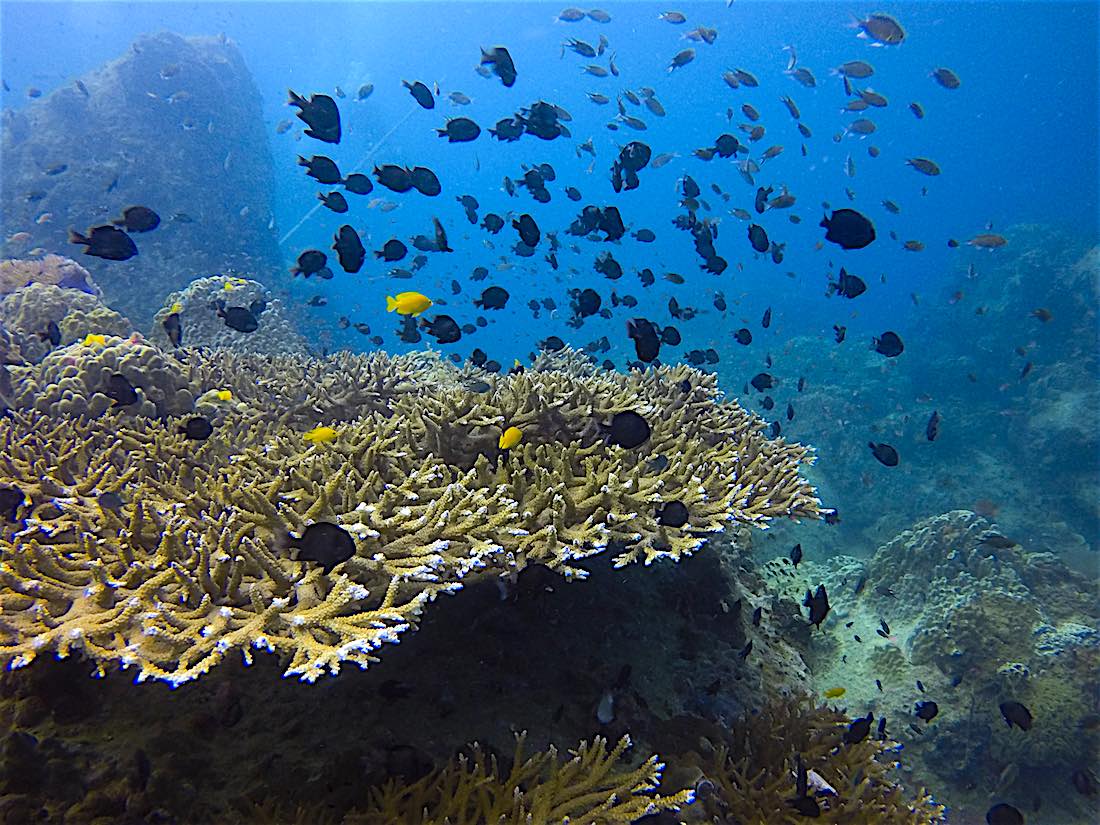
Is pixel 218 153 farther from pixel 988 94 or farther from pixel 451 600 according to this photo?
pixel 988 94

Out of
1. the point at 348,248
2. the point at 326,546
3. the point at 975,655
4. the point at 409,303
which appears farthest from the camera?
the point at 975,655

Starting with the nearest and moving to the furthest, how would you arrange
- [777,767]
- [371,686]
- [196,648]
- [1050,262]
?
[196,648] → [371,686] → [777,767] → [1050,262]

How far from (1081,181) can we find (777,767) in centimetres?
13625

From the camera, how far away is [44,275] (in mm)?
10797

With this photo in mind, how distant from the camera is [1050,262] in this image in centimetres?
2422

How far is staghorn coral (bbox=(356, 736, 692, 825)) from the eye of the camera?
2678 mm

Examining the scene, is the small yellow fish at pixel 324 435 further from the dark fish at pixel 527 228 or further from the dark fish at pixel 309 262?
the dark fish at pixel 527 228

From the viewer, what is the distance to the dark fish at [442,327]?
592cm

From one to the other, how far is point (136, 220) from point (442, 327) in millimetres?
3267

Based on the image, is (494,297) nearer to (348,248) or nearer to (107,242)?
(348,248)

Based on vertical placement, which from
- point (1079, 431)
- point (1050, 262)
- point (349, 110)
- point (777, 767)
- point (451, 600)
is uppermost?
point (349, 110)

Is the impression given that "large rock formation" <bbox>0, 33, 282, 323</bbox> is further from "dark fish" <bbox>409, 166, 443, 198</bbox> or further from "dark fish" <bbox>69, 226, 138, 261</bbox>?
"dark fish" <bbox>409, 166, 443, 198</bbox>

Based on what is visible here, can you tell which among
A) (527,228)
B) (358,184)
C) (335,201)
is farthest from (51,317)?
(527,228)

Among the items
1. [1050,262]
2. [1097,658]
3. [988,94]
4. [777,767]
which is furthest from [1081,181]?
[777,767]
